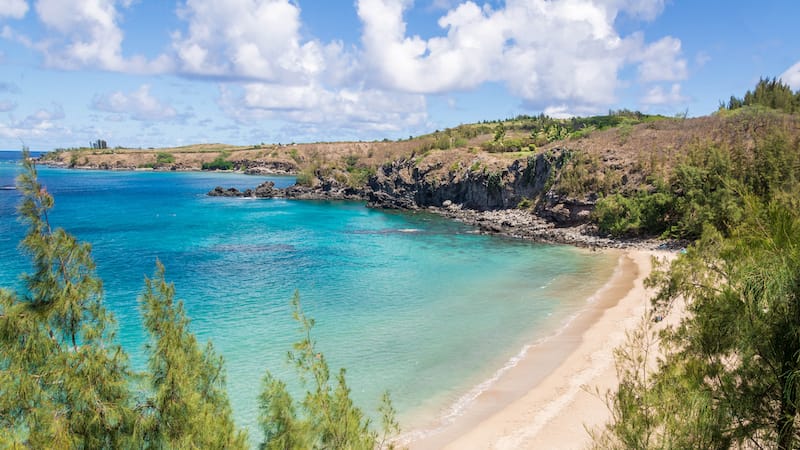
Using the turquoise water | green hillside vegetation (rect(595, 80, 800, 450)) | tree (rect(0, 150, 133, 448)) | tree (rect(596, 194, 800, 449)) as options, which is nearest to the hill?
the turquoise water

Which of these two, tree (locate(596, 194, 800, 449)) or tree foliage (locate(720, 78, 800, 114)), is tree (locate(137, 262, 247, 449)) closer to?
tree (locate(596, 194, 800, 449))

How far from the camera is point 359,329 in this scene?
28062 millimetres

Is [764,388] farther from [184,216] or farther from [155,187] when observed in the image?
[155,187]

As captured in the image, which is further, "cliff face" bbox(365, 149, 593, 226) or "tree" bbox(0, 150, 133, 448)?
"cliff face" bbox(365, 149, 593, 226)

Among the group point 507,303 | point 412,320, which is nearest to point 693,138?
point 507,303

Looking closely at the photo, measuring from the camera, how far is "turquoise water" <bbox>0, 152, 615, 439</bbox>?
23.2 meters

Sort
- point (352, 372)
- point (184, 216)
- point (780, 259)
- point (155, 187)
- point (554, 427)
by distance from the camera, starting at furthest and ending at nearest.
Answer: point (155, 187), point (184, 216), point (352, 372), point (554, 427), point (780, 259)

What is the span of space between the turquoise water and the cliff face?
422 inches

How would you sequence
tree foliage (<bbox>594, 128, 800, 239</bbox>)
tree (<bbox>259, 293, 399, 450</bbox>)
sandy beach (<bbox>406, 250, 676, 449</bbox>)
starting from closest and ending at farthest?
1. tree (<bbox>259, 293, 399, 450</bbox>)
2. sandy beach (<bbox>406, 250, 676, 449</bbox>)
3. tree foliage (<bbox>594, 128, 800, 239</bbox>)

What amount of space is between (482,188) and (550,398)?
193 feet

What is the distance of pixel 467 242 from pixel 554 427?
124ft

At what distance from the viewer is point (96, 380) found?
8.38 metres

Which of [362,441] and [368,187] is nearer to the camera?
[362,441]

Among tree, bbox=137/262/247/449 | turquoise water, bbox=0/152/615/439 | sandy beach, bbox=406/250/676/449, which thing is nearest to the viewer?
tree, bbox=137/262/247/449
